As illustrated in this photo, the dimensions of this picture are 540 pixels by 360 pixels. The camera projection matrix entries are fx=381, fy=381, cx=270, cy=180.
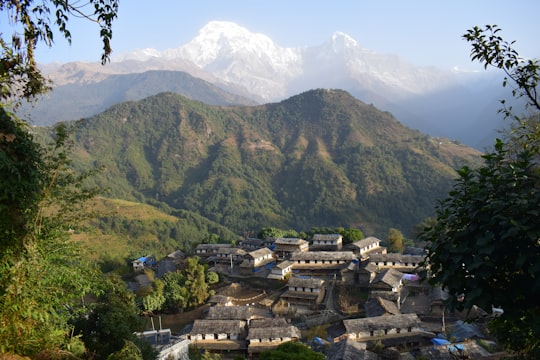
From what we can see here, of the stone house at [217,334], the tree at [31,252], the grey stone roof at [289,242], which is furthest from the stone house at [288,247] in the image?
the tree at [31,252]

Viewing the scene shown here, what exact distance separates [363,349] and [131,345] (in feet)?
45.7

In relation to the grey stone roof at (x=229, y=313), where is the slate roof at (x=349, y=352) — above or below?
above

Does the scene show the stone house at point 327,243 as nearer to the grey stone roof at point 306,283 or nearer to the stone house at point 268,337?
the grey stone roof at point 306,283

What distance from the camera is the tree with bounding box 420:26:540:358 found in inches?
209

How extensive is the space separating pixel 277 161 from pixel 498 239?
12433 centimetres

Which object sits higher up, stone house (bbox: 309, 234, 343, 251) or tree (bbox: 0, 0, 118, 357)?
tree (bbox: 0, 0, 118, 357)

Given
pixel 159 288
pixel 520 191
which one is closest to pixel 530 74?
pixel 520 191

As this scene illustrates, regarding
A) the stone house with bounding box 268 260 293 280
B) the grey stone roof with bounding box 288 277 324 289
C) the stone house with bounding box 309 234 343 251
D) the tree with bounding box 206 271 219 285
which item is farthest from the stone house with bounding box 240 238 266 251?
the grey stone roof with bounding box 288 277 324 289

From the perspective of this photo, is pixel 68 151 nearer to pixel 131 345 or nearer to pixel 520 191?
pixel 131 345

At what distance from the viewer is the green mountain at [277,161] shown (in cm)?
9775

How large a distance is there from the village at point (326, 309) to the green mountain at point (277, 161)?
50.0 metres

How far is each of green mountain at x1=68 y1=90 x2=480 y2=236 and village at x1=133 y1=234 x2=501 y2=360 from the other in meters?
50.0

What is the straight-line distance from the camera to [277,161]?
129625mm

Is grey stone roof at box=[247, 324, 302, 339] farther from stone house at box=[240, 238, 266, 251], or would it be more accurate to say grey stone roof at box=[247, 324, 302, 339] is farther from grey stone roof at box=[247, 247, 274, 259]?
stone house at box=[240, 238, 266, 251]
